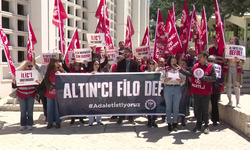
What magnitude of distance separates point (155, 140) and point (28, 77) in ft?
10.9

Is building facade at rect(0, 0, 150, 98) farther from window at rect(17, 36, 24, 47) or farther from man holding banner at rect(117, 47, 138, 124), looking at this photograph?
man holding banner at rect(117, 47, 138, 124)

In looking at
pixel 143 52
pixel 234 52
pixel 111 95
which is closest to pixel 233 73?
pixel 234 52

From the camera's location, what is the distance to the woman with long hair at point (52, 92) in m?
6.47

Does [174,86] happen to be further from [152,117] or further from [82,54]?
[82,54]

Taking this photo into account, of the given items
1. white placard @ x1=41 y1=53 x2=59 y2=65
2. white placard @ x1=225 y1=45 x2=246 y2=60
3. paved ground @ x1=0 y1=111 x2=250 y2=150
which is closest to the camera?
paved ground @ x1=0 y1=111 x2=250 y2=150

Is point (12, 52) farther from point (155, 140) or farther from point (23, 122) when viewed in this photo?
point (155, 140)

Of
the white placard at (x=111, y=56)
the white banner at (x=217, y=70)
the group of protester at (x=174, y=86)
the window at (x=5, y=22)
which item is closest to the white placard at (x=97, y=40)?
the white placard at (x=111, y=56)

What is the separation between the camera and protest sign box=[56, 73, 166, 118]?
6566 millimetres

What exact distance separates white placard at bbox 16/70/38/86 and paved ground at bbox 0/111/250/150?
1.18 metres

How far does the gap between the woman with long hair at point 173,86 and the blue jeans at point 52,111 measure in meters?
2.78

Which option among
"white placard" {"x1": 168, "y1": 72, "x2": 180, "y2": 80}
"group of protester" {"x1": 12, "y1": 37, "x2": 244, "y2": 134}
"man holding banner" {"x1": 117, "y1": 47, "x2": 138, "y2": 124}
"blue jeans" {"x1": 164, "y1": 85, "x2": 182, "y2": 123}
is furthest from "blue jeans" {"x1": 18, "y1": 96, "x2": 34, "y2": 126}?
"white placard" {"x1": 168, "y1": 72, "x2": 180, "y2": 80}

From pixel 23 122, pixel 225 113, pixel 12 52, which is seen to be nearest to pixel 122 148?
pixel 23 122

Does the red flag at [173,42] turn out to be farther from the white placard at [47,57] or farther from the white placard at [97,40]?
the white placard at [47,57]

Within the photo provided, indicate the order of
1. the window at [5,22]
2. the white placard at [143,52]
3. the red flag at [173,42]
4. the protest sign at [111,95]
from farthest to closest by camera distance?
the window at [5,22], the white placard at [143,52], the red flag at [173,42], the protest sign at [111,95]
